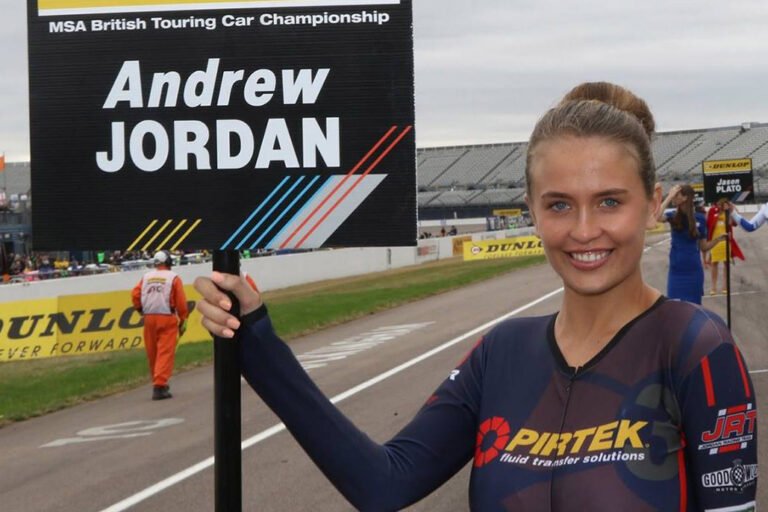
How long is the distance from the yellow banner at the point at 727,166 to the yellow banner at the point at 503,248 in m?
36.7

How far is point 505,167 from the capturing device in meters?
122

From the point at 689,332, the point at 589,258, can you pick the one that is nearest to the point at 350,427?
the point at 589,258

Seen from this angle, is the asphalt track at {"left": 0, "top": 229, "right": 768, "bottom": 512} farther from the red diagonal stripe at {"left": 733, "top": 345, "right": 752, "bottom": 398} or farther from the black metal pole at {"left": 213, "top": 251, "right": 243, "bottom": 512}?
the red diagonal stripe at {"left": 733, "top": 345, "right": 752, "bottom": 398}

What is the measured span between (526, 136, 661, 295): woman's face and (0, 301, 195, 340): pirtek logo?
1954cm

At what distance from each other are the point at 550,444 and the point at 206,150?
3.53 feet

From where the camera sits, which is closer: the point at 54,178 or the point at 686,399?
the point at 686,399

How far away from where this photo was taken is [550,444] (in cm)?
233

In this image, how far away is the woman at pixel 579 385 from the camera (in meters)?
2.18

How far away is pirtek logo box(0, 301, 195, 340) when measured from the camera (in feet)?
68.5

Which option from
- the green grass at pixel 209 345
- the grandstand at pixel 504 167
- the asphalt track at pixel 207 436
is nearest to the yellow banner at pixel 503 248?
the green grass at pixel 209 345

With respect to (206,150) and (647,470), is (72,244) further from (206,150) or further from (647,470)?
(647,470)

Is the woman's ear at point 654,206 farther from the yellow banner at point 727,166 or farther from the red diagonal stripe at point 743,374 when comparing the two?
the yellow banner at point 727,166

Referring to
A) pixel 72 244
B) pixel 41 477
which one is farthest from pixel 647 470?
pixel 41 477

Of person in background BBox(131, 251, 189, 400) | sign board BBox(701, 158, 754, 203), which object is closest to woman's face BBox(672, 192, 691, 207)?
sign board BBox(701, 158, 754, 203)
